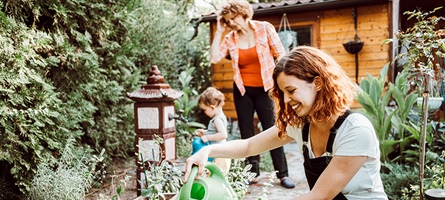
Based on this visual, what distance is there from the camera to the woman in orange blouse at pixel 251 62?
3.56 m

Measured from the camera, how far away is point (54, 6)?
10.4ft

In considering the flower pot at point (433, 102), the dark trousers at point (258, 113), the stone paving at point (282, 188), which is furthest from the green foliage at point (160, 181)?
the flower pot at point (433, 102)

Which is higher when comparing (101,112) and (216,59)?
(216,59)

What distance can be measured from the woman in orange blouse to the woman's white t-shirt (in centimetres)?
199

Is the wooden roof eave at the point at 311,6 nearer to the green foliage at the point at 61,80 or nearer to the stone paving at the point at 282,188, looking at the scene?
the stone paving at the point at 282,188

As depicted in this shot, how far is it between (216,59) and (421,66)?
1841 mm

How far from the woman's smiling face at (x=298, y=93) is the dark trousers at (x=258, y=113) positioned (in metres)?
2.10

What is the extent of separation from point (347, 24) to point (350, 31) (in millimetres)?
136

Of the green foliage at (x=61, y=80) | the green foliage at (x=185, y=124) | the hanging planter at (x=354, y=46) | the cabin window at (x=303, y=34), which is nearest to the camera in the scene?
the green foliage at (x=61, y=80)

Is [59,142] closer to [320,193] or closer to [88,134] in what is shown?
[88,134]

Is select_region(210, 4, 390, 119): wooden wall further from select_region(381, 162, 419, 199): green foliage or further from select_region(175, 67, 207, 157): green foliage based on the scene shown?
select_region(381, 162, 419, 199): green foliage

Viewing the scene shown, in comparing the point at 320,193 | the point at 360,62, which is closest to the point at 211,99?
the point at 320,193

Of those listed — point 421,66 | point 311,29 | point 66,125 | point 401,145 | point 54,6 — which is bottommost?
point 401,145

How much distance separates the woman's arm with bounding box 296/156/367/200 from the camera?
1434mm
